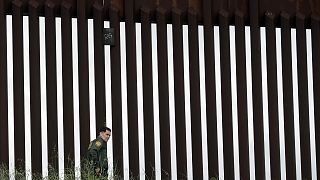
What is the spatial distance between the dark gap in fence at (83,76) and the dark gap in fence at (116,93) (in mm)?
411

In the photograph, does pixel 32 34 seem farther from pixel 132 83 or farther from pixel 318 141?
pixel 318 141

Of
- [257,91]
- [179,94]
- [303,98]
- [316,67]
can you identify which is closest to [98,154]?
[179,94]

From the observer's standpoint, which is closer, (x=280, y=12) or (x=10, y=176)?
(x=10, y=176)

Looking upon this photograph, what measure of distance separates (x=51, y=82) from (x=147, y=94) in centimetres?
154

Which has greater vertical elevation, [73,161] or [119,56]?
[119,56]

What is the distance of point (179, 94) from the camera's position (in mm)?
16234

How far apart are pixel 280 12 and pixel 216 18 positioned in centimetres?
112

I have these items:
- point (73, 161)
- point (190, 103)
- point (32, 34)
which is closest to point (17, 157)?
point (73, 161)

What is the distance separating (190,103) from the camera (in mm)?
16312

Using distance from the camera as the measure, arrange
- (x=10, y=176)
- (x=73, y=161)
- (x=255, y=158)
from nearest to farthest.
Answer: (x=10, y=176)
(x=73, y=161)
(x=255, y=158)

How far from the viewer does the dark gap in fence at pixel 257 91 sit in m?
16.5

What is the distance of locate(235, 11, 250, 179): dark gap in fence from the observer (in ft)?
53.8

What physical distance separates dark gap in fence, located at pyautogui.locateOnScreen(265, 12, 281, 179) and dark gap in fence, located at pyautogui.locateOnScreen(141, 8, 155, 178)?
2.04m

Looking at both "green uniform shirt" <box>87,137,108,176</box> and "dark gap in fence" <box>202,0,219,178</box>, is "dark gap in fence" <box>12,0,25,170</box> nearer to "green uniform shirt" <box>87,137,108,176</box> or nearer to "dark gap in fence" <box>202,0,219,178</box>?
"green uniform shirt" <box>87,137,108,176</box>
